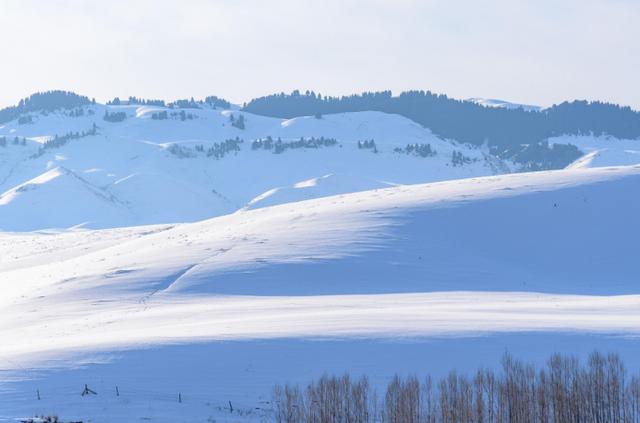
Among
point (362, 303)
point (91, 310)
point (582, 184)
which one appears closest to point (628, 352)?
point (362, 303)

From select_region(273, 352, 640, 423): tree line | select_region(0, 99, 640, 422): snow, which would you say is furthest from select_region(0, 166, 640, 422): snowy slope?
select_region(273, 352, 640, 423): tree line

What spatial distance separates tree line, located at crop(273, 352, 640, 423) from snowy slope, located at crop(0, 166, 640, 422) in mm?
1843

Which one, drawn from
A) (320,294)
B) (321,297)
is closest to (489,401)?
(321,297)

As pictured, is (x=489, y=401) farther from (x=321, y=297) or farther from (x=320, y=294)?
(x=320, y=294)

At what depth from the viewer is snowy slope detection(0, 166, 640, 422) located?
30.5 metres

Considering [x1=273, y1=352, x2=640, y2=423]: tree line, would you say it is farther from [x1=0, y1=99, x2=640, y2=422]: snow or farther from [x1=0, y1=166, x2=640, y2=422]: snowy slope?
[x1=0, y1=166, x2=640, y2=422]: snowy slope

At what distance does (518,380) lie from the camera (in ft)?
87.7

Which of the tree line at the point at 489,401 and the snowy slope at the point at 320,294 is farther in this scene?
the snowy slope at the point at 320,294

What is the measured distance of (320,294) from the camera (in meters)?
48.3

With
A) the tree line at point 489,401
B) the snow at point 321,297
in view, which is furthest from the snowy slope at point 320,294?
the tree line at point 489,401

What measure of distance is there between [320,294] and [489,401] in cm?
2278

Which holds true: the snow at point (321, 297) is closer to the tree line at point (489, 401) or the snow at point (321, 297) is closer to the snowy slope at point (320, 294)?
the snowy slope at point (320, 294)

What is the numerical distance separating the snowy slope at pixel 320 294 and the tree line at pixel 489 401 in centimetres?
184

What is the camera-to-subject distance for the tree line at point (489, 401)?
25.7m
